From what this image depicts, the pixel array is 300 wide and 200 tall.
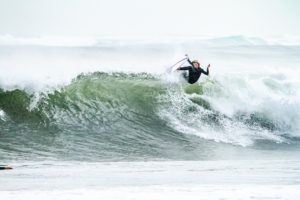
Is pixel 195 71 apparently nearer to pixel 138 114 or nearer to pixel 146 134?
pixel 138 114

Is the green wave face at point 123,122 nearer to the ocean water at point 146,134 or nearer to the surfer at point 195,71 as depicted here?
the ocean water at point 146,134

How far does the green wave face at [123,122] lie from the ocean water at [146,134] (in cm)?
2

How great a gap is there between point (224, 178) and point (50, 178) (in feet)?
7.16

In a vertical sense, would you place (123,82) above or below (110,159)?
above

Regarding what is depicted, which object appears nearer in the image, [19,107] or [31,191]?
[31,191]

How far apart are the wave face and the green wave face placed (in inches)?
0.8

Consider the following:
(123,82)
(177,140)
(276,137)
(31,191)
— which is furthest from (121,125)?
(31,191)

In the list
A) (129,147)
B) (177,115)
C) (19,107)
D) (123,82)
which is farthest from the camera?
(123,82)

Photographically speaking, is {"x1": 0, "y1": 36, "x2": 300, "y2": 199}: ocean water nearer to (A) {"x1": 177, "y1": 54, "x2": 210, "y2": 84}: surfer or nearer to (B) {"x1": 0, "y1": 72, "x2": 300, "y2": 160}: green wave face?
(B) {"x1": 0, "y1": 72, "x2": 300, "y2": 160}: green wave face

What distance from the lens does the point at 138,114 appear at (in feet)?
39.3

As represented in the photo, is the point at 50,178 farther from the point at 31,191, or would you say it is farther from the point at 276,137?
the point at 276,137

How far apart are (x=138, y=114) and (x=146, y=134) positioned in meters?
1.31

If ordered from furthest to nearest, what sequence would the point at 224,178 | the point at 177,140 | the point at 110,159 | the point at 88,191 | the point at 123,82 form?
the point at 123,82 < the point at 177,140 < the point at 110,159 < the point at 224,178 < the point at 88,191

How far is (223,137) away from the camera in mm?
11109
